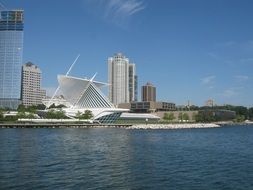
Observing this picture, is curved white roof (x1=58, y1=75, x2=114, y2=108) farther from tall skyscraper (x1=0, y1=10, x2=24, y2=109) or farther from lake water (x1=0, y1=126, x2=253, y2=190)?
lake water (x1=0, y1=126, x2=253, y2=190)

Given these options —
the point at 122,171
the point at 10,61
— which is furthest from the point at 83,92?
the point at 122,171

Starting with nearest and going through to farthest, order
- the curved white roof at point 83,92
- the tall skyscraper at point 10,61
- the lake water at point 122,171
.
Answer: the lake water at point 122,171
the curved white roof at point 83,92
the tall skyscraper at point 10,61

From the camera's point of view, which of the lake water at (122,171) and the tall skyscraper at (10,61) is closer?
the lake water at (122,171)

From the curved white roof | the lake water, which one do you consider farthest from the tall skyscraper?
the lake water

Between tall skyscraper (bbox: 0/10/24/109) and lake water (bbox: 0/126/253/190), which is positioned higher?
tall skyscraper (bbox: 0/10/24/109)

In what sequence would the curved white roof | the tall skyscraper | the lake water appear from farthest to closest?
the tall skyscraper < the curved white roof < the lake water

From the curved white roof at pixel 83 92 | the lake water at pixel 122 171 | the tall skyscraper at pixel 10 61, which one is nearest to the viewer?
the lake water at pixel 122 171

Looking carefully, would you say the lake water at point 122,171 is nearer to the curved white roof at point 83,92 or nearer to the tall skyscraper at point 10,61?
the curved white roof at point 83,92

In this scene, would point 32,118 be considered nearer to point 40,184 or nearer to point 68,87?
point 68,87

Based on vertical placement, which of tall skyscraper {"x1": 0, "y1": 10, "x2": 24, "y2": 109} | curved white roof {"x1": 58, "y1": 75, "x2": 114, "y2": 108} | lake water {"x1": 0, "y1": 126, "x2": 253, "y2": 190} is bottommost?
lake water {"x1": 0, "y1": 126, "x2": 253, "y2": 190}

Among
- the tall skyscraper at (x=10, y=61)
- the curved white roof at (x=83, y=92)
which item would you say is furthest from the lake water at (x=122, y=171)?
the tall skyscraper at (x=10, y=61)

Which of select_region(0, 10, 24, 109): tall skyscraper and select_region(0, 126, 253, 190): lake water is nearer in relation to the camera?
select_region(0, 126, 253, 190): lake water

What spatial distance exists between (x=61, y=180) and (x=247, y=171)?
12736mm

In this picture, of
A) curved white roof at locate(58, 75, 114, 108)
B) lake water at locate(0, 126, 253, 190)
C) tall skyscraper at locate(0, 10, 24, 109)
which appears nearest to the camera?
lake water at locate(0, 126, 253, 190)
